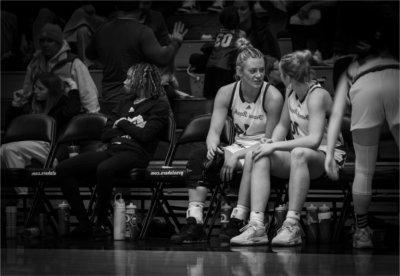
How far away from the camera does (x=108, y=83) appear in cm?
758

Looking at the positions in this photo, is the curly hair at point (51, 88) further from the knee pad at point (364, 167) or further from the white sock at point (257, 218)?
the knee pad at point (364, 167)

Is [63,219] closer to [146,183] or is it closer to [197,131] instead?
[146,183]

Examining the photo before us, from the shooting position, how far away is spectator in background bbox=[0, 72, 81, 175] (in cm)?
749

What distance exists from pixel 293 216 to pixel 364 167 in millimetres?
577

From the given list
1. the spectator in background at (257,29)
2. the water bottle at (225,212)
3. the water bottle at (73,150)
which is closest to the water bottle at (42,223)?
the water bottle at (73,150)

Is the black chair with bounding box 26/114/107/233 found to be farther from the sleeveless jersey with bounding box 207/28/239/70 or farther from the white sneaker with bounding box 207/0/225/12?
the white sneaker with bounding box 207/0/225/12

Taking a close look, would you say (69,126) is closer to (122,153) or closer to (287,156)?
(122,153)

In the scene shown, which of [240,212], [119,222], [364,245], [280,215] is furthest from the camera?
[119,222]

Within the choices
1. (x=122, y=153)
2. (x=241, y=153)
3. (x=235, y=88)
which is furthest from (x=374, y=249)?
(x=122, y=153)

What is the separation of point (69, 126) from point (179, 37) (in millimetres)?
1118

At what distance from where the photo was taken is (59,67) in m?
8.01

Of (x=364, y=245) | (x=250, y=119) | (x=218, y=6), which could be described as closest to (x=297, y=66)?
(x=250, y=119)

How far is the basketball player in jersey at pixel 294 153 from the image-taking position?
19.2 feet

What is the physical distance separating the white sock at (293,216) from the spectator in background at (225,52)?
2.21 metres
